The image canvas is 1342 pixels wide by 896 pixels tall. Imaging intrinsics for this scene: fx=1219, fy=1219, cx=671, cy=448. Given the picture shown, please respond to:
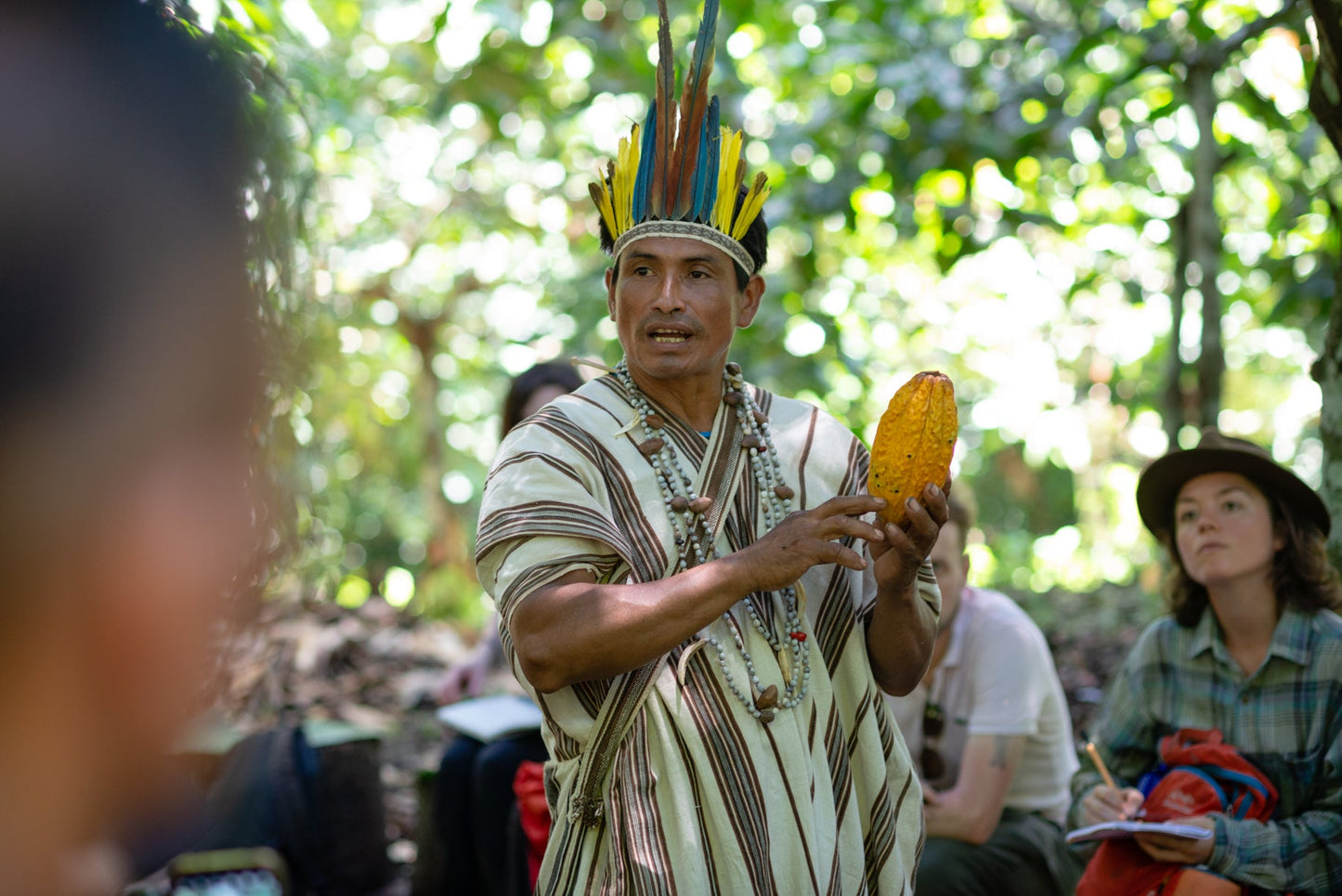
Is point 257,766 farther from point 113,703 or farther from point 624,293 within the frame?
point 113,703

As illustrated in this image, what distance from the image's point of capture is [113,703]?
80cm

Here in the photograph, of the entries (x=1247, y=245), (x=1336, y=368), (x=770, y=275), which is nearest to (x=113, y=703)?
(x=1336, y=368)


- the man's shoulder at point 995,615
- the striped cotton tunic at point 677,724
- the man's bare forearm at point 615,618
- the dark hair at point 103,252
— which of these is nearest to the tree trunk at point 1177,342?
the man's shoulder at point 995,615

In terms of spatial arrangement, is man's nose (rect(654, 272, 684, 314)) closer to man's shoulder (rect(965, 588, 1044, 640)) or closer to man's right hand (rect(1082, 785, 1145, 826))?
man's shoulder (rect(965, 588, 1044, 640))

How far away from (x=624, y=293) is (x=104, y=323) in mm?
1681

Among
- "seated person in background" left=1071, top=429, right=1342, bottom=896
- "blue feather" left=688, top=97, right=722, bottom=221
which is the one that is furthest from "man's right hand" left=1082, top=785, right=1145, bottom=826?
"blue feather" left=688, top=97, right=722, bottom=221

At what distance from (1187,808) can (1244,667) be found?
0.47m

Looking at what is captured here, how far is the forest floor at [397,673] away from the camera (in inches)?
229

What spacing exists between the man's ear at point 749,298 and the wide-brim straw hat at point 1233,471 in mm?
1565

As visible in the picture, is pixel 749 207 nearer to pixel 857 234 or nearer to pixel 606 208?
pixel 606 208

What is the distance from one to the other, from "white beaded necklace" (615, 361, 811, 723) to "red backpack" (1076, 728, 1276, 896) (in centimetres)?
137

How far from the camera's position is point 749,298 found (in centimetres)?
261

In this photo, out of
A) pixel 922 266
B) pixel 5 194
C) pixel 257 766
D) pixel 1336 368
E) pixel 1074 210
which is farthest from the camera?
pixel 922 266

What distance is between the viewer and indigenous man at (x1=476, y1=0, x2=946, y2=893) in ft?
6.72
